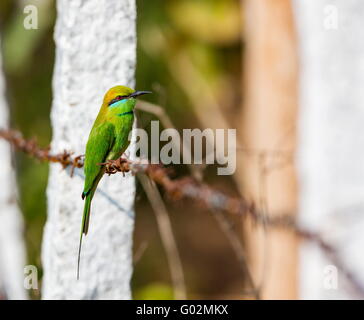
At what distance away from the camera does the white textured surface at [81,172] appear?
803mm

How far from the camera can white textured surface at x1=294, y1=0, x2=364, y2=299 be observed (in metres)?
2.29

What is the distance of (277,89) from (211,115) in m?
1.24

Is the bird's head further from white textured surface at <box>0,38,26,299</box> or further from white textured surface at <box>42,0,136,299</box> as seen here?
white textured surface at <box>0,38,26,299</box>

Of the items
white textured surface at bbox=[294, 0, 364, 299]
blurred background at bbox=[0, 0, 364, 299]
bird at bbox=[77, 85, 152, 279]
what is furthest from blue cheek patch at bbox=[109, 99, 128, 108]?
white textured surface at bbox=[294, 0, 364, 299]

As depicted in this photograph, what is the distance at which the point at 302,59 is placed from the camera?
2.49m

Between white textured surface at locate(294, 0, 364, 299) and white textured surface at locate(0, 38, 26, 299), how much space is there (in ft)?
2.94

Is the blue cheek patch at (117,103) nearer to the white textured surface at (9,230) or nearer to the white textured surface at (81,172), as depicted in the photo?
the white textured surface at (81,172)

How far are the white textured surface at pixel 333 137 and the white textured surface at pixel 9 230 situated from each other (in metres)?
0.89

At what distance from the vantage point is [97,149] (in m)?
0.73

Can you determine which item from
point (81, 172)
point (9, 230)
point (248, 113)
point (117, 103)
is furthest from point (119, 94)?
point (248, 113)

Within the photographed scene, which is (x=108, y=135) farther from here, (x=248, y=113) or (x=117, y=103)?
(x=248, y=113)

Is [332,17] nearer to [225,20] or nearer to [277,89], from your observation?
[277,89]

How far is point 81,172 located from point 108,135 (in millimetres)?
253
